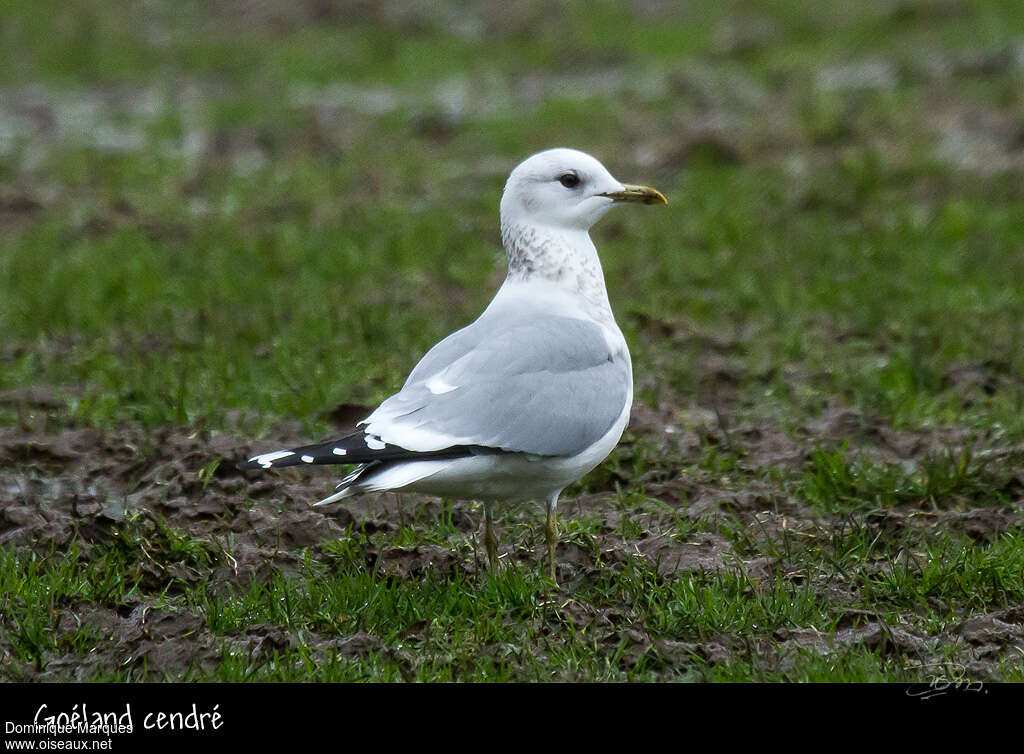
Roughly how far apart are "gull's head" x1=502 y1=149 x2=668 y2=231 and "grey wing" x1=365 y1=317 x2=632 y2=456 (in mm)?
450

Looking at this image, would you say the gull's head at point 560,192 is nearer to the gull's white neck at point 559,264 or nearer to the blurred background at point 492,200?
the gull's white neck at point 559,264

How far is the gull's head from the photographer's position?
507cm

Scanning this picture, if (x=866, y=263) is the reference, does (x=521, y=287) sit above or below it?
above

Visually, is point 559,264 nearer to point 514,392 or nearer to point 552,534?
point 514,392

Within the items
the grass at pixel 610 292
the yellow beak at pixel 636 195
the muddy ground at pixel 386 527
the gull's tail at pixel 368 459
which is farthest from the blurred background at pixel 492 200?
the gull's tail at pixel 368 459

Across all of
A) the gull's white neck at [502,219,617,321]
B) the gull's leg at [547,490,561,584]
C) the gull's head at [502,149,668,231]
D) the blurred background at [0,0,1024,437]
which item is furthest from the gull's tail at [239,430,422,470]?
the blurred background at [0,0,1024,437]

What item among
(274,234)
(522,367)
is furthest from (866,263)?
(522,367)

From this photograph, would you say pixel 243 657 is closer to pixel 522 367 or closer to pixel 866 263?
pixel 522 367

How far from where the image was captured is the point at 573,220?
200 inches

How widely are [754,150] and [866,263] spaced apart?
270cm

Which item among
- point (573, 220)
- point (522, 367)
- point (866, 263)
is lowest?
point (866, 263)

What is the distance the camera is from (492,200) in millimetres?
9875

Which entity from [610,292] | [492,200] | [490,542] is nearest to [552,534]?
[490,542]

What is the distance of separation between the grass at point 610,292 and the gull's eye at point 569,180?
3.86ft
